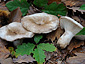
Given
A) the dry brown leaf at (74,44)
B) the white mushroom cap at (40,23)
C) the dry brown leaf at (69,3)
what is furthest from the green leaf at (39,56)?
the dry brown leaf at (69,3)

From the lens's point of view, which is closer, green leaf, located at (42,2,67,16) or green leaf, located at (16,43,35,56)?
green leaf, located at (16,43,35,56)

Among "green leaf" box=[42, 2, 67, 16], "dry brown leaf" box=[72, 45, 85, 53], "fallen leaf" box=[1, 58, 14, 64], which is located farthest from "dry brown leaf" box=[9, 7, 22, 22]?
"dry brown leaf" box=[72, 45, 85, 53]

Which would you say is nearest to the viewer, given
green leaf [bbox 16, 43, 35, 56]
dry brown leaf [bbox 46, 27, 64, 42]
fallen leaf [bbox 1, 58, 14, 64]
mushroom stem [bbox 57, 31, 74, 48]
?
fallen leaf [bbox 1, 58, 14, 64]

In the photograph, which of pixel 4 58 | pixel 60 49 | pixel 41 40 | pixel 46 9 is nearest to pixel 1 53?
pixel 4 58

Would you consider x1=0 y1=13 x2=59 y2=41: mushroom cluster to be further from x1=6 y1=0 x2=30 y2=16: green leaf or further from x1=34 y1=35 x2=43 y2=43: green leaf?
x1=6 y1=0 x2=30 y2=16: green leaf

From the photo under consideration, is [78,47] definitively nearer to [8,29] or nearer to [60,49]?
[60,49]

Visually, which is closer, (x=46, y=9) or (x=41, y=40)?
(x=41, y=40)

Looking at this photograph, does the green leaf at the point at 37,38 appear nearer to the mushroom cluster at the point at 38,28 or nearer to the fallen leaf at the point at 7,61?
the mushroom cluster at the point at 38,28
